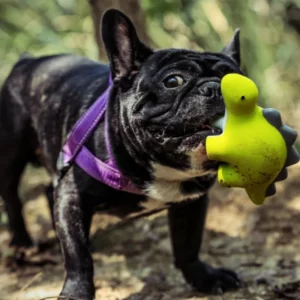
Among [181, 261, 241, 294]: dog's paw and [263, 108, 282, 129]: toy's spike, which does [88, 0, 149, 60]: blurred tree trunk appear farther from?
[263, 108, 282, 129]: toy's spike

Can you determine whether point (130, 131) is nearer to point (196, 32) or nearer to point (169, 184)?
point (169, 184)

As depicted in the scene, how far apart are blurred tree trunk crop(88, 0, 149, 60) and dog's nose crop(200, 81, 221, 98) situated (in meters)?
2.36

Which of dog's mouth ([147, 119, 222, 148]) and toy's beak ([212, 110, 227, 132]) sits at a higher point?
toy's beak ([212, 110, 227, 132])

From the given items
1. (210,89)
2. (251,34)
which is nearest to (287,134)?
(210,89)

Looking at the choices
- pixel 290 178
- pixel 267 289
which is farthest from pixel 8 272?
pixel 290 178

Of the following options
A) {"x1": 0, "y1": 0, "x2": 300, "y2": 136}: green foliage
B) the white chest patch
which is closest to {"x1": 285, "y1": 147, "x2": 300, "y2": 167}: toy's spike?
the white chest patch

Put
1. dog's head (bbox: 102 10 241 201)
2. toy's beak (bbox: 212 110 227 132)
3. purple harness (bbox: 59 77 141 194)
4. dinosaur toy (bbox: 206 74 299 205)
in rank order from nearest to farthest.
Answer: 1. dinosaur toy (bbox: 206 74 299 205)
2. toy's beak (bbox: 212 110 227 132)
3. dog's head (bbox: 102 10 241 201)
4. purple harness (bbox: 59 77 141 194)

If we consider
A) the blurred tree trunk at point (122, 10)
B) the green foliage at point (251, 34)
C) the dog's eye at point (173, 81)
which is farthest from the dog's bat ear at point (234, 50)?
the green foliage at point (251, 34)

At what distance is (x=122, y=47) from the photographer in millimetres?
2920

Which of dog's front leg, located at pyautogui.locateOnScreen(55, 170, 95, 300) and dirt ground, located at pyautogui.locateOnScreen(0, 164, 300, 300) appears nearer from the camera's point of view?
dog's front leg, located at pyautogui.locateOnScreen(55, 170, 95, 300)

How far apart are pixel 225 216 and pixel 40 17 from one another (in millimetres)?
4072

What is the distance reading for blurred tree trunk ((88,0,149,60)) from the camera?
4.67m

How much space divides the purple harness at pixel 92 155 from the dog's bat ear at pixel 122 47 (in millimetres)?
230

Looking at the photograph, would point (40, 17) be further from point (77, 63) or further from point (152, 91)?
point (152, 91)
